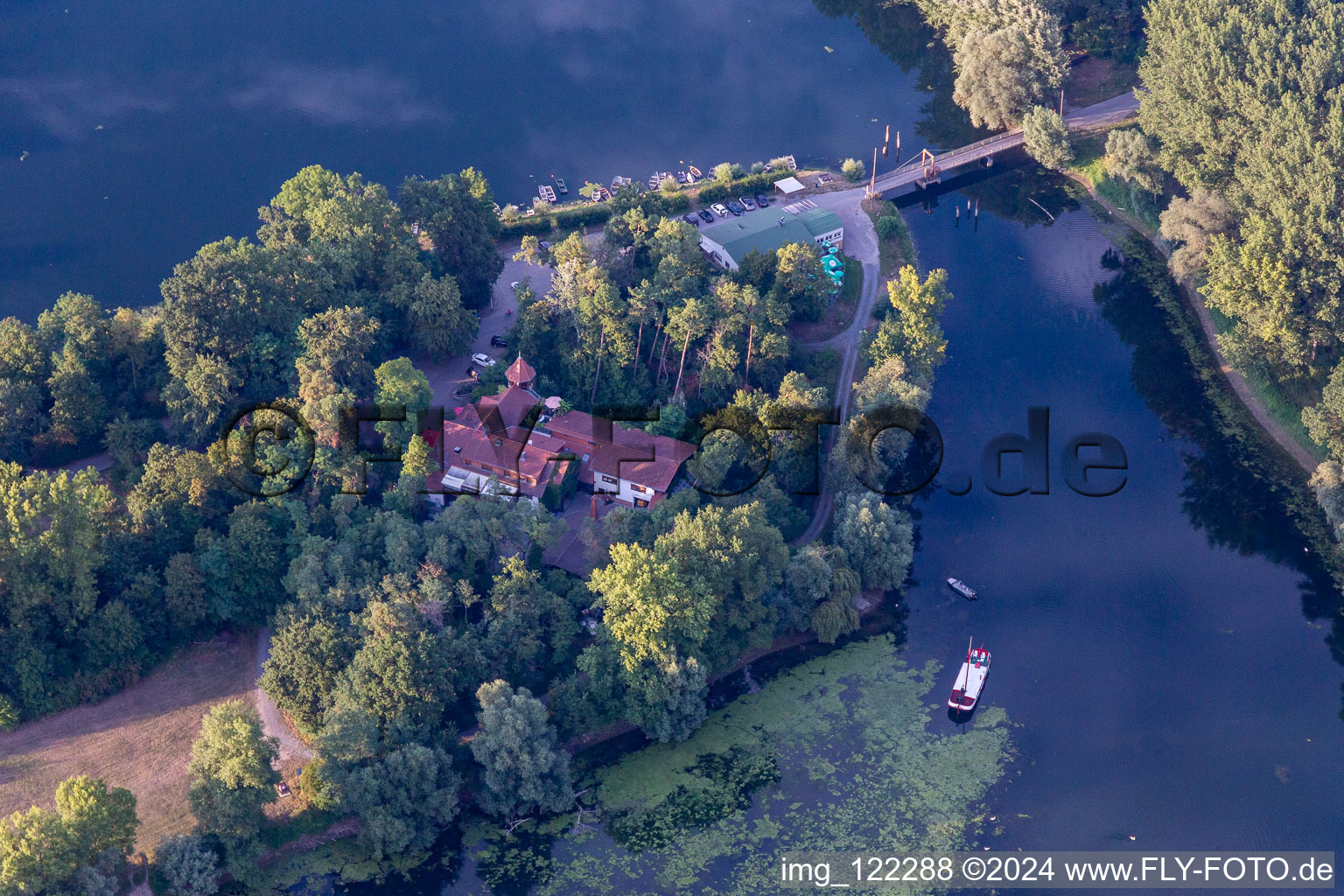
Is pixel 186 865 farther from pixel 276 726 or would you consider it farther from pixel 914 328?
pixel 914 328

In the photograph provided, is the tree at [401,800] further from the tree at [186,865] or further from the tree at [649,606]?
the tree at [649,606]

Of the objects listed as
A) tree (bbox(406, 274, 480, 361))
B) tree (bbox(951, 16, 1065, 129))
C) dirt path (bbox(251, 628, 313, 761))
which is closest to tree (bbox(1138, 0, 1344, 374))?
tree (bbox(951, 16, 1065, 129))

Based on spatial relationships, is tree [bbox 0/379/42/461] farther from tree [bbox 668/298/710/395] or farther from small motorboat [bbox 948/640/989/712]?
small motorboat [bbox 948/640/989/712]

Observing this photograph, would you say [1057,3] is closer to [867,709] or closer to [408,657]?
[867,709]

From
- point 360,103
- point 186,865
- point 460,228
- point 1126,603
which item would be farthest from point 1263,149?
point 186,865

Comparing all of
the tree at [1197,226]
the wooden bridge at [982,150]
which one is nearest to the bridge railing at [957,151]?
the wooden bridge at [982,150]

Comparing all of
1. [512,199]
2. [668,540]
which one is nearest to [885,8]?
[512,199]
